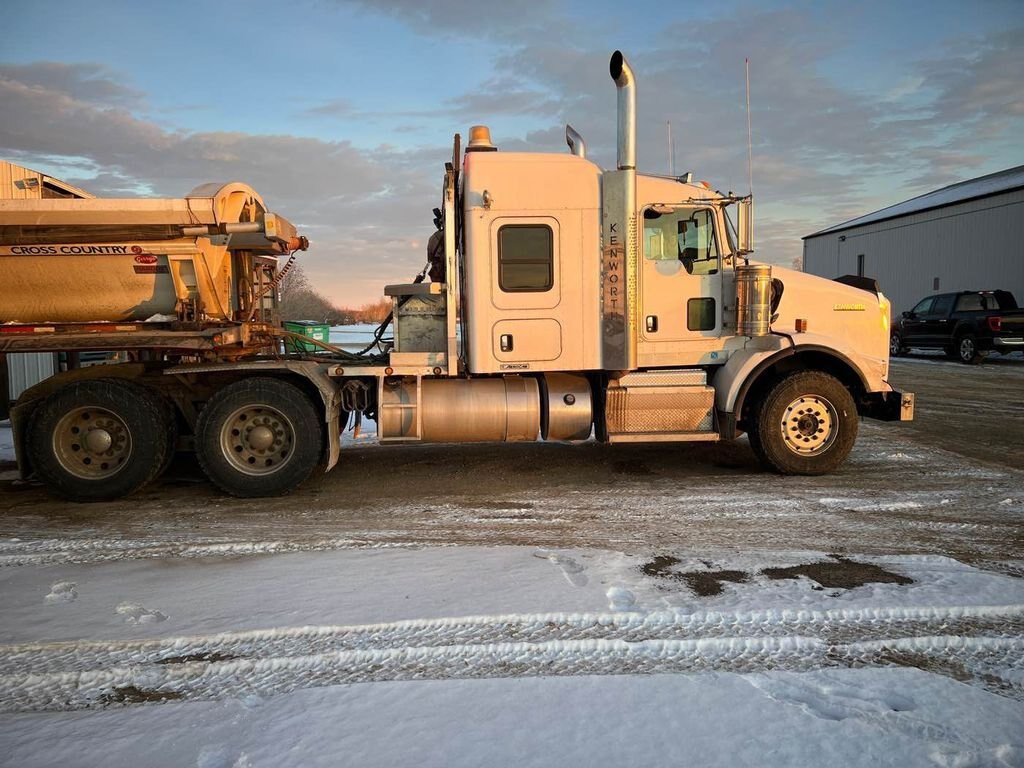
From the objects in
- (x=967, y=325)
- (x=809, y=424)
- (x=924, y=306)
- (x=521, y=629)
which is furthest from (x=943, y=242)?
(x=521, y=629)

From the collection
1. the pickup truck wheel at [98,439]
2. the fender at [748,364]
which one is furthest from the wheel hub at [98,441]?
A: the fender at [748,364]

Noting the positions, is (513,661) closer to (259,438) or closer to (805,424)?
(259,438)

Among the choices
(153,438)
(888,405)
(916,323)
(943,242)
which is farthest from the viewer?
(943,242)

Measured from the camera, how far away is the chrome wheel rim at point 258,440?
6.74 metres

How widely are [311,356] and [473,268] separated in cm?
219

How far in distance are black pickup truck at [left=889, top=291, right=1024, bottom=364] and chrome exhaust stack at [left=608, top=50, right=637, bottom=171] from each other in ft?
49.5

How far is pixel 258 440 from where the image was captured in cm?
677

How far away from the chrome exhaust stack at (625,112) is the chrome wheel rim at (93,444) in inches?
220

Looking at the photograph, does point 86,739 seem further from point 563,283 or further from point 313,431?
point 563,283

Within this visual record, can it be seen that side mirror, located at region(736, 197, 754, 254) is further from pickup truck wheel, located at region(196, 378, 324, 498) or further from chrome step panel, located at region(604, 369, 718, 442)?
pickup truck wheel, located at region(196, 378, 324, 498)

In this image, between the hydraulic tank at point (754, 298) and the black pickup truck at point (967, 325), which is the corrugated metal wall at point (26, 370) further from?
the black pickup truck at point (967, 325)

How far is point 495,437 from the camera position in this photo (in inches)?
287

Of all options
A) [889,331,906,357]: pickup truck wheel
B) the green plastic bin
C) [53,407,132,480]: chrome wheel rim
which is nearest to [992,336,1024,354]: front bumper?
[889,331,906,357]: pickup truck wheel

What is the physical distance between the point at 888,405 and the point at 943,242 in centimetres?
2905
